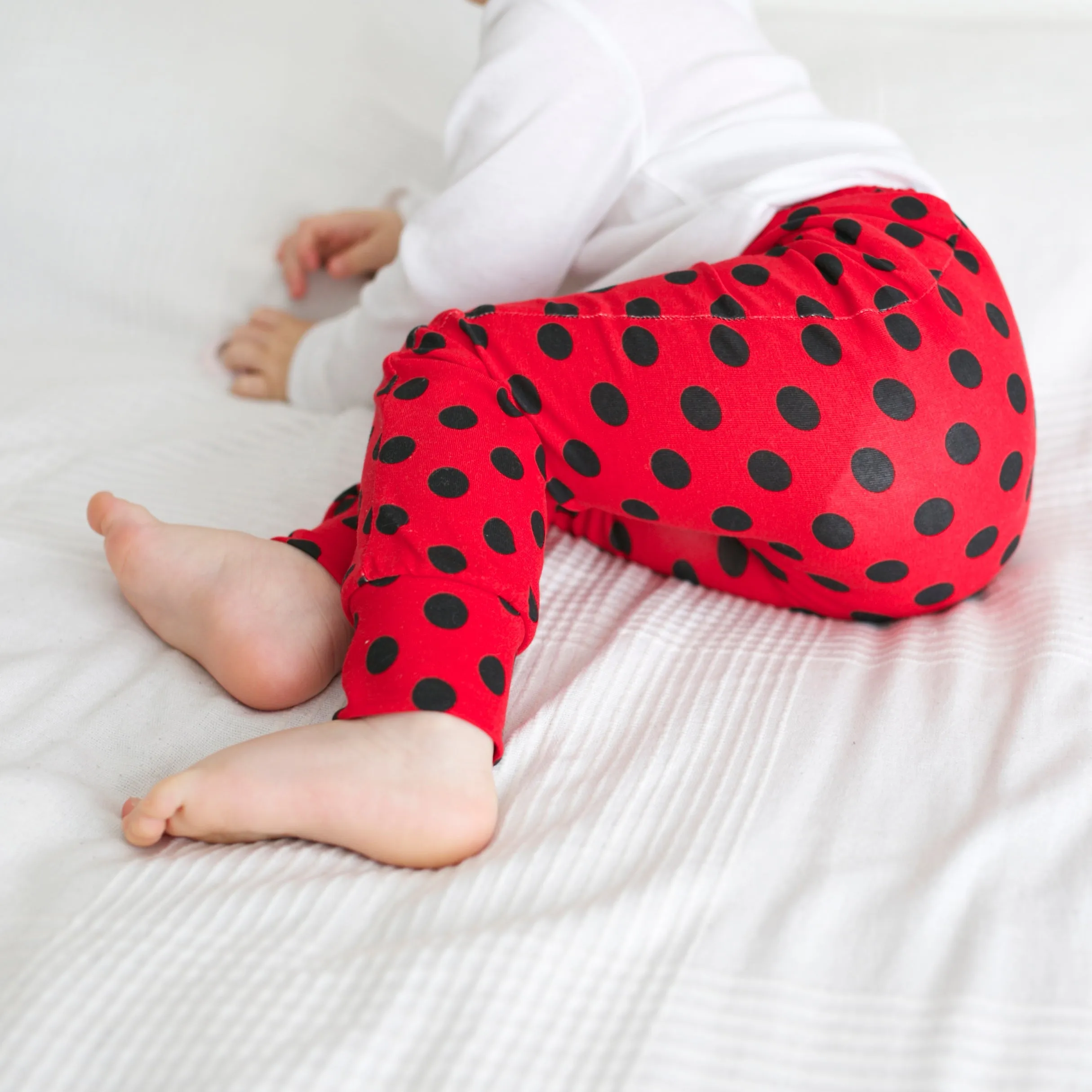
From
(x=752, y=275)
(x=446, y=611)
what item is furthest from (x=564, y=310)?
(x=446, y=611)

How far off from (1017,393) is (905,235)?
0.15 m

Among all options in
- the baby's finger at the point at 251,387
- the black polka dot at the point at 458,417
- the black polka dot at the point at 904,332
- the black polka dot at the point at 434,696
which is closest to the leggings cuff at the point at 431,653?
the black polka dot at the point at 434,696

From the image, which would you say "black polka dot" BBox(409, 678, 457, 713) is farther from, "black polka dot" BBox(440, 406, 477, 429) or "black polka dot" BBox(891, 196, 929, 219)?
"black polka dot" BBox(891, 196, 929, 219)

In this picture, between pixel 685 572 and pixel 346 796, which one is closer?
pixel 346 796

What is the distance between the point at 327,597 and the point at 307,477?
0.29 metres

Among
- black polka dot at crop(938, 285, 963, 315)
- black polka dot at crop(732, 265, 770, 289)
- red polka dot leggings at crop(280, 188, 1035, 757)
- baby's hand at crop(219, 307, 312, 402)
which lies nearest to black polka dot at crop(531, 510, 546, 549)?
red polka dot leggings at crop(280, 188, 1035, 757)

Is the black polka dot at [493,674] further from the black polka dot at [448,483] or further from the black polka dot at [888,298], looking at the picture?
the black polka dot at [888,298]

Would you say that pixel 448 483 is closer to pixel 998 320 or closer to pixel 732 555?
pixel 732 555

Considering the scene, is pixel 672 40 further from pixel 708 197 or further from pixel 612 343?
pixel 612 343

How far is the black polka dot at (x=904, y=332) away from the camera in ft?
2.20

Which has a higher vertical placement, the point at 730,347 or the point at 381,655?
the point at 730,347

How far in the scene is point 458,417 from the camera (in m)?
0.64

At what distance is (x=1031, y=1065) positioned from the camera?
0.41 m

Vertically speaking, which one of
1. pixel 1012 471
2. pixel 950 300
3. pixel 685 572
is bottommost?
pixel 685 572
